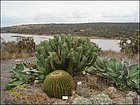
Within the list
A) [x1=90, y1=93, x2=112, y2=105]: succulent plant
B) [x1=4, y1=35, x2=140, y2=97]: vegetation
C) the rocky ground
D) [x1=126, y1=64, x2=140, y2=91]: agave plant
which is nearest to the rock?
the rocky ground

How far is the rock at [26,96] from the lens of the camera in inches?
256

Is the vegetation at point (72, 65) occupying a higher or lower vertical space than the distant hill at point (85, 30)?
lower

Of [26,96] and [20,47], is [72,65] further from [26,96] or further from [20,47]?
[20,47]

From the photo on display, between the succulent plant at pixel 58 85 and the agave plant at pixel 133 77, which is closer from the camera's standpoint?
the succulent plant at pixel 58 85

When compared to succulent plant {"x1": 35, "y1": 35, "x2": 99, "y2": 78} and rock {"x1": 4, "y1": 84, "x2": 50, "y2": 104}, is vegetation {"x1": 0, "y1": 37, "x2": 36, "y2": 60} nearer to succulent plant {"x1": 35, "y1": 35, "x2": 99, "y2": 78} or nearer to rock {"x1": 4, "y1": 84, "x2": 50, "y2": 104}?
succulent plant {"x1": 35, "y1": 35, "x2": 99, "y2": 78}

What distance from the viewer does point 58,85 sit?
6.80 meters

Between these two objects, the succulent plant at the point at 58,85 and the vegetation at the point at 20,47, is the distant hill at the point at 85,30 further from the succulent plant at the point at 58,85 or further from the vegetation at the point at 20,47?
the succulent plant at the point at 58,85

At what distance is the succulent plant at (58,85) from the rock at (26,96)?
174 millimetres

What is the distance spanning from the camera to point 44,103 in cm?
651

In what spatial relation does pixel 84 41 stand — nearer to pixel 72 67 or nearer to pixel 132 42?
pixel 72 67

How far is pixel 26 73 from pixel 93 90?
5.52 feet

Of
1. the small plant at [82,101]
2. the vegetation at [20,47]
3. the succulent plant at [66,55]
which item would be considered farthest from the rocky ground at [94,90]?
the vegetation at [20,47]

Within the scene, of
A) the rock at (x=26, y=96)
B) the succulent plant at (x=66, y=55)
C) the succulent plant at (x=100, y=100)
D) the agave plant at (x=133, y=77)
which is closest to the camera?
the succulent plant at (x=100, y=100)

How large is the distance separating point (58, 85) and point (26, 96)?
693 mm
